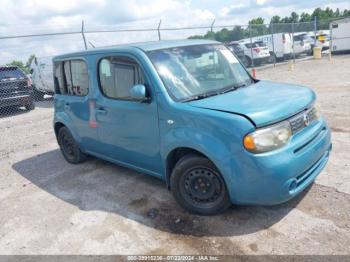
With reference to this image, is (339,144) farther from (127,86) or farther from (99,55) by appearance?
(99,55)

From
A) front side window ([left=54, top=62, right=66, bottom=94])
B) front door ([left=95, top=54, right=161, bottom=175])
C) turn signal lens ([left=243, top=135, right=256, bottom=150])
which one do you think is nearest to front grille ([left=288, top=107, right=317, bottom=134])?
turn signal lens ([left=243, top=135, right=256, bottom=150])

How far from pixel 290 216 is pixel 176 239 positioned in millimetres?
1206

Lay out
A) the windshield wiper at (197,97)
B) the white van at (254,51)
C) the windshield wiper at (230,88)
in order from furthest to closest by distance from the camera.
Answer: the white van at (254,51) < the windshield wiper at (230,88) < the windshield wiper at (197,97)

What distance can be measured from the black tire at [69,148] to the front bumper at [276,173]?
3.24 meters

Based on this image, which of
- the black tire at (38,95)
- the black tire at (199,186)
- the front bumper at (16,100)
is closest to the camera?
the black tire at (199,186)

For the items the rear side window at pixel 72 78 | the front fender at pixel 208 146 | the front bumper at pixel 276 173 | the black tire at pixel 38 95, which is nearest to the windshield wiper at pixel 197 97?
the front fender at pixel 208 146

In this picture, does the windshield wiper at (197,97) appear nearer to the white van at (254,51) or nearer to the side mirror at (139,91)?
the side mirror at (139,91)

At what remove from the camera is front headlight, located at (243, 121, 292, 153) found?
308cm

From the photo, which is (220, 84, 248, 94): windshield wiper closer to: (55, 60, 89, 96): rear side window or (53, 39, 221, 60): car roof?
(53, 39, 221, 60): car roof

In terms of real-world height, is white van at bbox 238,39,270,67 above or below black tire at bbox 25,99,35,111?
above

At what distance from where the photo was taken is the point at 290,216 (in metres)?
3.54

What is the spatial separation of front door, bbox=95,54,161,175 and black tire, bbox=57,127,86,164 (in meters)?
1.09

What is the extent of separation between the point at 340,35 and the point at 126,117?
74.4 ft

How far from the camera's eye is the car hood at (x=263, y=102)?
10.4 feet
